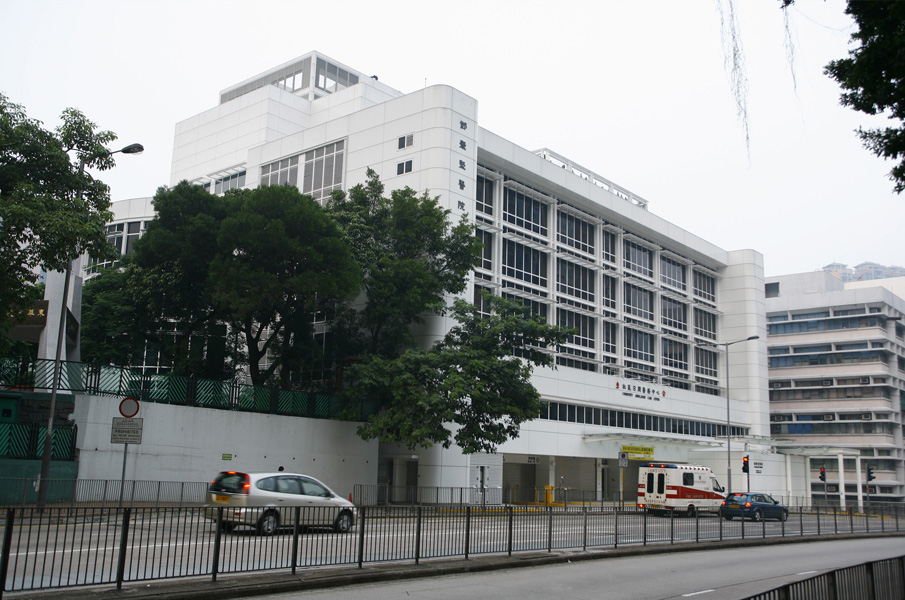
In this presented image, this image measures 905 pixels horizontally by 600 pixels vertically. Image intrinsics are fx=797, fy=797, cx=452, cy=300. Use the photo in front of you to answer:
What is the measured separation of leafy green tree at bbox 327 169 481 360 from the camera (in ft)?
124

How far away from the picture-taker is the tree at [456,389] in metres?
34.3

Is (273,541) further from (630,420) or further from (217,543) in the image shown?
(630,420)

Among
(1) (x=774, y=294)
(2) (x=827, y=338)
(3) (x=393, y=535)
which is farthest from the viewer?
(1) (x=774, y=294)

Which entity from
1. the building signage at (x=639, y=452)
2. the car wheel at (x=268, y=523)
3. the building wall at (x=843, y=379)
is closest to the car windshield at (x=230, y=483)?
the car wheel at (x=268, y=523)

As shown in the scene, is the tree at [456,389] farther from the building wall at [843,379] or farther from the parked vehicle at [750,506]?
the building wall at [843,379]

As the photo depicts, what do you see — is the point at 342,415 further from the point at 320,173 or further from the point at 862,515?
the point at 862,515

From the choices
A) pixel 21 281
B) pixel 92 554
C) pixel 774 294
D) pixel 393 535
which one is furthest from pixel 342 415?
pixel 774 294

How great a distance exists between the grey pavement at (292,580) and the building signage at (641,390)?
3916 centimetres

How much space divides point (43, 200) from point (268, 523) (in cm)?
1220

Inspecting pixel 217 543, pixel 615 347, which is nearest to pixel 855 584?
pixel 217 543

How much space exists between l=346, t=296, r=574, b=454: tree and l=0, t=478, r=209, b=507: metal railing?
846cm

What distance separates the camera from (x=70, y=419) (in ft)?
93.7

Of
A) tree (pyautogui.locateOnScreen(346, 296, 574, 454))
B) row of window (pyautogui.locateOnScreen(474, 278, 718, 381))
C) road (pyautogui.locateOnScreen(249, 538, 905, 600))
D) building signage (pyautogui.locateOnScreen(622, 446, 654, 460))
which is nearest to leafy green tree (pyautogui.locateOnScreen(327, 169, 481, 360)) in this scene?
tree (pyautogui.locateOnScreen(346, 296, 574, 454))

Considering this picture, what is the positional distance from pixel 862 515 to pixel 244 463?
2618cm
